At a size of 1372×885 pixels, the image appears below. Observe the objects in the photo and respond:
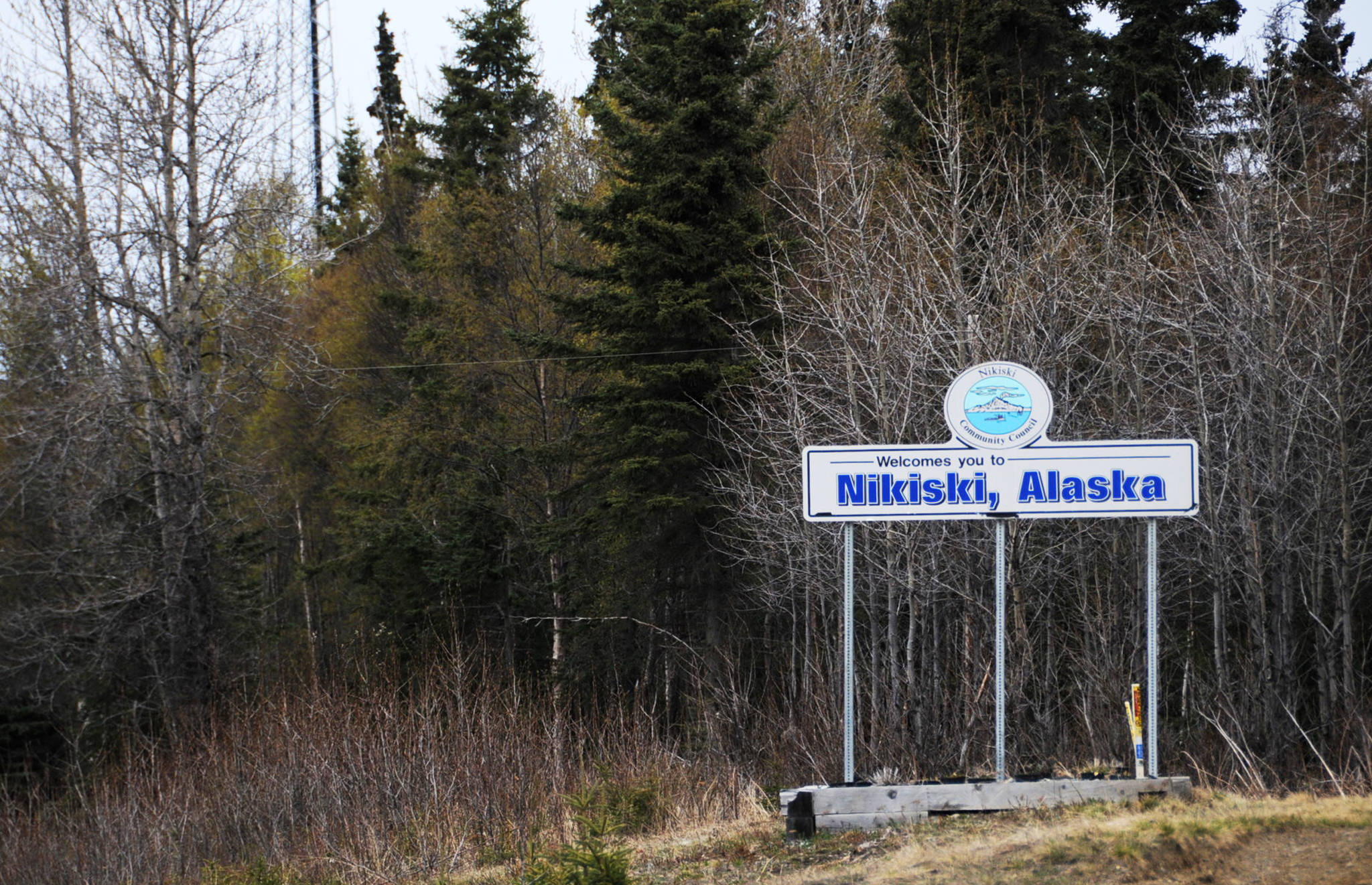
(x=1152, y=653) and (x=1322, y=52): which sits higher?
(x=1322, y=52)

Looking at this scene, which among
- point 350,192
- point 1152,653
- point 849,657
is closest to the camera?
point 1152,653

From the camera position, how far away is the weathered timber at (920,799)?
7.78m

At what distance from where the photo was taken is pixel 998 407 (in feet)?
26.6

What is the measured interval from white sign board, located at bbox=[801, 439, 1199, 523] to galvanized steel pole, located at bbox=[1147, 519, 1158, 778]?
0.88 ft

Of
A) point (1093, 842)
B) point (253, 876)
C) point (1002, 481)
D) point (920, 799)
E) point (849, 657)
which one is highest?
point (1002, 481)

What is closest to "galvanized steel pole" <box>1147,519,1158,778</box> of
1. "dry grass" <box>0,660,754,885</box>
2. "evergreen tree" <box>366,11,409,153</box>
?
"dry grass" <box>0,660,754,885</box>

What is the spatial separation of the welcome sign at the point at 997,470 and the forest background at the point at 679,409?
7.26 ft

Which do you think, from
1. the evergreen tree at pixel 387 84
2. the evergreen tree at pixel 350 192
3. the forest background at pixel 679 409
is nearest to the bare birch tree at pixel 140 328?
the forest background at pixel 679 409

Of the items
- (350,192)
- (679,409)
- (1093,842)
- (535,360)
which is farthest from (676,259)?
(350,192)

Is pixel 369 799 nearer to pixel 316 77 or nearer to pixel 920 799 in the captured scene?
pixel 920 799

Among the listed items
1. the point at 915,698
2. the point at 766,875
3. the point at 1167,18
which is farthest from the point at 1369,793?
the point at 1167,18

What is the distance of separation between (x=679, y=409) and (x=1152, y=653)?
1272 cm

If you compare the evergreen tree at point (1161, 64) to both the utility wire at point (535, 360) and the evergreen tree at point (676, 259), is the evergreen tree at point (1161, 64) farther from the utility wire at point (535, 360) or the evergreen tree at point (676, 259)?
the utility wire at point (535, 360)

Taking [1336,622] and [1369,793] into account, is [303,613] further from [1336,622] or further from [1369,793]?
[1369,793]
